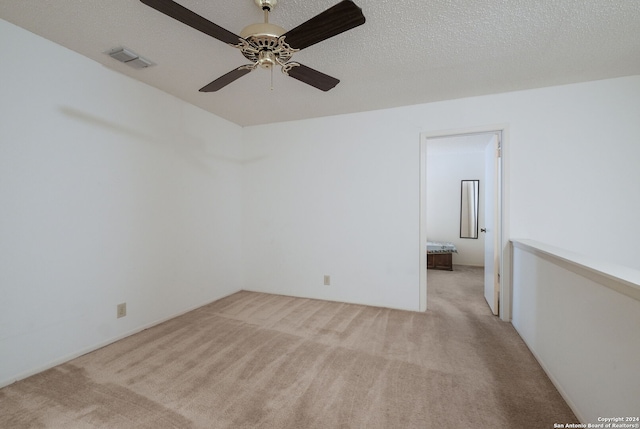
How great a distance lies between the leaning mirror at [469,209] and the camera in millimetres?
5902

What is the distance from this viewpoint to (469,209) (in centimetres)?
595

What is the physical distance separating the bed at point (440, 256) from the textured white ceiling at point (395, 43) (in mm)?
3208

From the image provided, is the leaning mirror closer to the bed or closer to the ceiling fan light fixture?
the bed

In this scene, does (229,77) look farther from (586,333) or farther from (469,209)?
(469,209)

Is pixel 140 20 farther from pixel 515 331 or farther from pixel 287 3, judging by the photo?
pixel 515 331

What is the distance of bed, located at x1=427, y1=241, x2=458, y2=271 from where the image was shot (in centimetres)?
525

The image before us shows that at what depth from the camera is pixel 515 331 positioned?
259cm

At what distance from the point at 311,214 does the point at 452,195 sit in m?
4.03

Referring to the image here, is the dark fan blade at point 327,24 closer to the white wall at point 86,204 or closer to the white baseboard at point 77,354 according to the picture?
the white wall at point 86,204

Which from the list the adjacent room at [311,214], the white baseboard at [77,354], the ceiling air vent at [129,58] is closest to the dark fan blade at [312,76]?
the adjacent room at [311,214]

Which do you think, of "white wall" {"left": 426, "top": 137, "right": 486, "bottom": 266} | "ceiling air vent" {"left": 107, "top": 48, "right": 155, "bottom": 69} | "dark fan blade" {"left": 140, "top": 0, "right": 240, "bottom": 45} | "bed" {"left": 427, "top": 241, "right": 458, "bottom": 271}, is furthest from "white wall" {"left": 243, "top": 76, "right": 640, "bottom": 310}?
"white wall" {"left": 426, "top": 137, "right": 486, "bottom": 266}

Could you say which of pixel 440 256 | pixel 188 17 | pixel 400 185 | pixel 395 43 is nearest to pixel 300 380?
pixel 188 17

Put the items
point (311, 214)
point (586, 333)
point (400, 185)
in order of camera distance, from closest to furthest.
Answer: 1. point (586, 333)
2. point (400, 185)
3. point (311, 214)

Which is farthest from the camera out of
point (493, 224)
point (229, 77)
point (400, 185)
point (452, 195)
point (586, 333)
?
A: point (452, 195)
